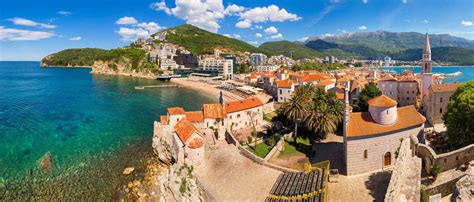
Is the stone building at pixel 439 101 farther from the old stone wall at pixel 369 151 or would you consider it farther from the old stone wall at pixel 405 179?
the old stone wall at pixel 405 179

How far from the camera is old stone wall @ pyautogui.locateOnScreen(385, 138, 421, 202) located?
16109mm

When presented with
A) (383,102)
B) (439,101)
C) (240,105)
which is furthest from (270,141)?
(439,101)

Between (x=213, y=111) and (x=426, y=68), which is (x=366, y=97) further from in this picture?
(x=213, y=111)

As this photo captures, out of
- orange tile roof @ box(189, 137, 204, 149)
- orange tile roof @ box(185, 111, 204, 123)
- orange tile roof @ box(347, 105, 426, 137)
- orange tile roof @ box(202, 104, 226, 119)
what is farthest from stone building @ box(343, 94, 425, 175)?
Result: orange tile roof @ box(185, 111, 204, 123)

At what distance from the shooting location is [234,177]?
2364 centimetres

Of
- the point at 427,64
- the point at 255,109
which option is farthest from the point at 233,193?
the point at 427,64

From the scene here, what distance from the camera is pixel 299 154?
106 feet

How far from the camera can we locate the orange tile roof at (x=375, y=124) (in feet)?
77.9

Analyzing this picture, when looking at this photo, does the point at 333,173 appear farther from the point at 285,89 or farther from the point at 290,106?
the point at 285,89

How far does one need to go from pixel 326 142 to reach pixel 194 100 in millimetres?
47519

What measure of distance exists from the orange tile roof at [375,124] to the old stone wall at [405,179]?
2.53m

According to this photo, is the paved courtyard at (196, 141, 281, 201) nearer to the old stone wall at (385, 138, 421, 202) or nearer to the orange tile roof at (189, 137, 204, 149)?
the orange tile roof at (189, 137, 204, 149)

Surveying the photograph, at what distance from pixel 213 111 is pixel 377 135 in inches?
864

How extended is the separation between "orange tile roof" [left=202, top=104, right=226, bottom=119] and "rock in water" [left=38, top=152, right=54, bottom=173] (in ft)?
63.0
